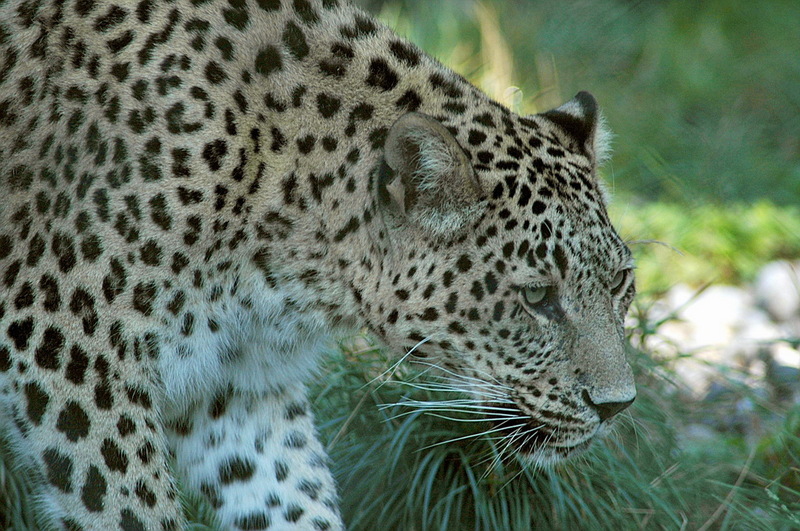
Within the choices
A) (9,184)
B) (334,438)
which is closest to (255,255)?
(9,184)

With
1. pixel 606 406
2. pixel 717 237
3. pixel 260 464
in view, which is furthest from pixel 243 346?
pixel 717 237

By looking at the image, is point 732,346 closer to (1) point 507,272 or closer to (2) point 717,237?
(2) point 717,237

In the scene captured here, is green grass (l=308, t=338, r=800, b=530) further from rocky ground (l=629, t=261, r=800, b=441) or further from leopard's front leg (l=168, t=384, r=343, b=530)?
rocky ground (l=629, t=261, r=800, b=441)

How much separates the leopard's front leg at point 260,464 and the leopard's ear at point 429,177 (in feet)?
4.31

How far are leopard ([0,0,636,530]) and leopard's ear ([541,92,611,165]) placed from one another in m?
0.10

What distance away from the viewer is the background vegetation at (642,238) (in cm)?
553

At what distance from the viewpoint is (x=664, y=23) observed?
1512 centimetres

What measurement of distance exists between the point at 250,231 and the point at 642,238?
4508mm

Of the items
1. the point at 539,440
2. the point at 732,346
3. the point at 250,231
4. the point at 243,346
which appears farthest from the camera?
the point at 732,346

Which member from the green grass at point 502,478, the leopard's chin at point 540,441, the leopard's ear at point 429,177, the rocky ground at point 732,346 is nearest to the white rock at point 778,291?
the rocky ground at point 732,346

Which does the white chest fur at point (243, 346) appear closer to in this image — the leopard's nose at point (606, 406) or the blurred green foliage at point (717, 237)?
the leopard's nose at point (606, 406)

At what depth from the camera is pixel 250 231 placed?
15.3 feet

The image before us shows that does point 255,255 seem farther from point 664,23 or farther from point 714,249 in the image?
point 664,23

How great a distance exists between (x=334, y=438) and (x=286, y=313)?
1173mm
